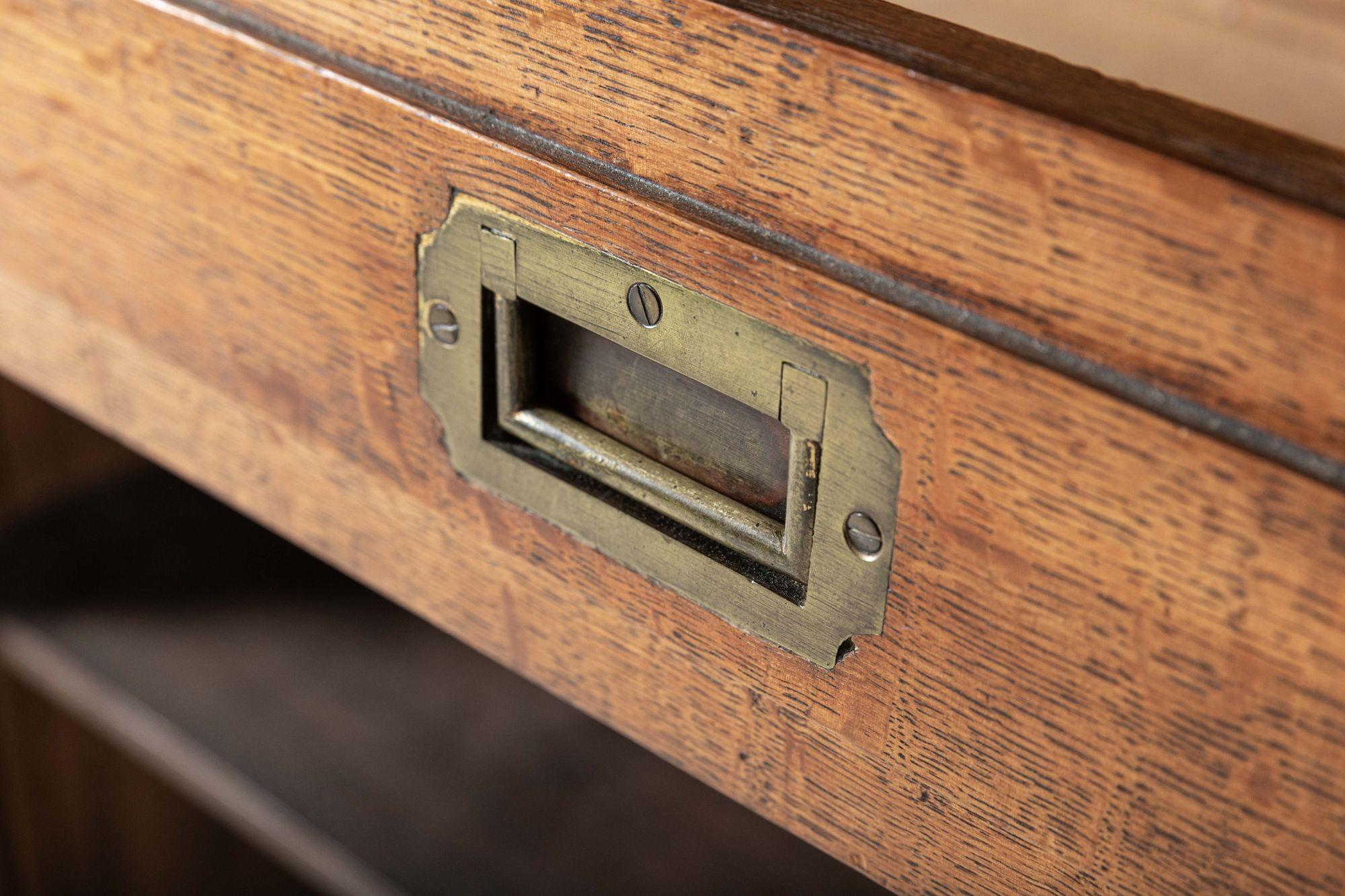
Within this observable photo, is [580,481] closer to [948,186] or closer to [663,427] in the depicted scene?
[663,427]

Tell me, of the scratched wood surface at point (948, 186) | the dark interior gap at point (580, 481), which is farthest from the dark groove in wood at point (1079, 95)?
the dark interior gap at point (580, 481)

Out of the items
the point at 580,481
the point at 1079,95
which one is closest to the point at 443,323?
the point at 580,481

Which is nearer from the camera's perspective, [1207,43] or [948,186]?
[948,186]

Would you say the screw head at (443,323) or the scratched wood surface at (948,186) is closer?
the scratched wood surface at (948,186)

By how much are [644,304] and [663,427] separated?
38mm

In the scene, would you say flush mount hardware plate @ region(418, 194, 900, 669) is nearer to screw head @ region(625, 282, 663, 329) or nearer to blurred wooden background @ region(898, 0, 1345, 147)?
screw head @ region(625, 282, 663, 329)

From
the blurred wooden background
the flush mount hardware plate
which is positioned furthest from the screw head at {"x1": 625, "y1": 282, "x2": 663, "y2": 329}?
the blurred wooden background

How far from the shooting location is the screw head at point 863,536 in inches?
11.8

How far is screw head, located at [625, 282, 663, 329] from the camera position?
314mm

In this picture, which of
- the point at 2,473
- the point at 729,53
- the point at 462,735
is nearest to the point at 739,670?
the point at 729,53

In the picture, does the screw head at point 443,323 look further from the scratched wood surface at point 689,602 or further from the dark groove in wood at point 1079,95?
the dark groove in wood at point 1079,95

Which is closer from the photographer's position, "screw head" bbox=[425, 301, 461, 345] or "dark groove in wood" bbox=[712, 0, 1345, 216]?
"dark groove in wood" bbox=[712, 0, 1345, 216]

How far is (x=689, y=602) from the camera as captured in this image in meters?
0.35

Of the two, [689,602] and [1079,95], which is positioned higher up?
[1079,95]
